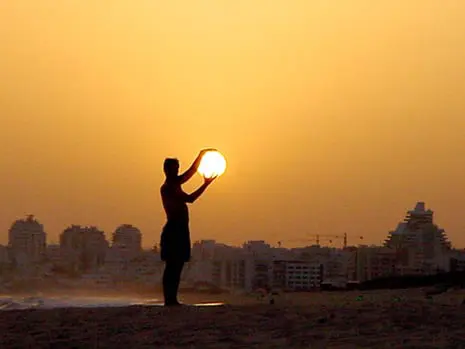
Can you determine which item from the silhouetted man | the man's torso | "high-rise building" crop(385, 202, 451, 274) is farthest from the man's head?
"high-rise building" crop(385, 202, 451, 274)

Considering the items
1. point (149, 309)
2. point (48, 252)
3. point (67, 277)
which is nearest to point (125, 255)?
point (48, 252)

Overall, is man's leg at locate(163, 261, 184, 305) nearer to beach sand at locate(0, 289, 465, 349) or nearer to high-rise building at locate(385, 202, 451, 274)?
beach sand at locate(0, 289, 465, 349)

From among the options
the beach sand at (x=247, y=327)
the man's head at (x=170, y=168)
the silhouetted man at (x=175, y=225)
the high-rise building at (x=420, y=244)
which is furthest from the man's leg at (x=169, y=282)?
the high-rise building at (x=420, y=244)

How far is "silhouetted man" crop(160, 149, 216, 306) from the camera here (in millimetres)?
15516

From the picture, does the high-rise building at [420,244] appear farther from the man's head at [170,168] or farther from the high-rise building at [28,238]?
the man's head at [170,168]

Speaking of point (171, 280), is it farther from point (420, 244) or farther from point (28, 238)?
point (28, 238)

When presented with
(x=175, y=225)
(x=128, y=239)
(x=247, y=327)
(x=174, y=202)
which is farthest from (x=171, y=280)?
(x=128, y=239)

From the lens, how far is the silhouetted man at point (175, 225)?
50.9ft

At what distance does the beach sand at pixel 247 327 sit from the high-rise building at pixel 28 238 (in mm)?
65862

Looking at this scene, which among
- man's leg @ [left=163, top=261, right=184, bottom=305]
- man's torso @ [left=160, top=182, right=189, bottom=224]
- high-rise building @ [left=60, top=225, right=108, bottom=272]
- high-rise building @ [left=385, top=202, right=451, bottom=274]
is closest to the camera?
man's leg @ [left=163, top=261, right=184, bottom=305]

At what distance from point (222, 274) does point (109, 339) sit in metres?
54.0

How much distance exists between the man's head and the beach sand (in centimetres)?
197

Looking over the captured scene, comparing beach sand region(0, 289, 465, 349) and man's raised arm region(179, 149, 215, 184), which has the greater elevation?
man's raised arm region(179, 149, 215, 184)

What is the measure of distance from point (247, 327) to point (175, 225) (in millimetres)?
3218
